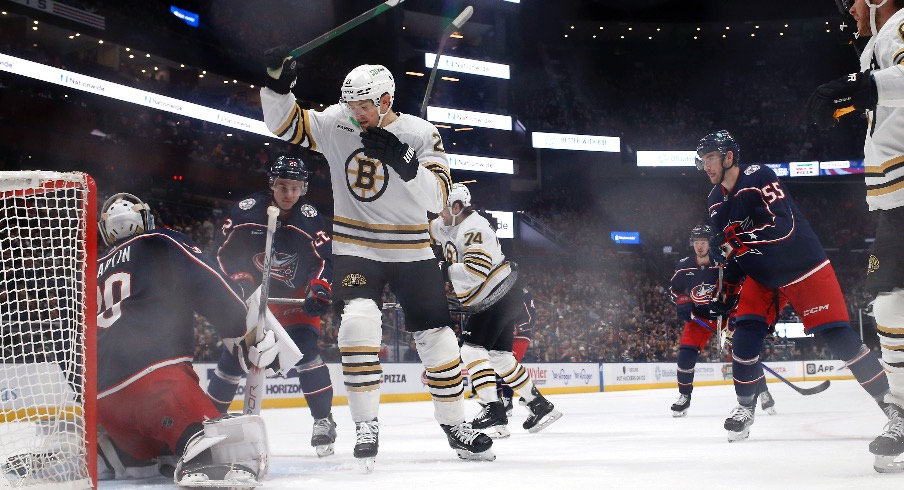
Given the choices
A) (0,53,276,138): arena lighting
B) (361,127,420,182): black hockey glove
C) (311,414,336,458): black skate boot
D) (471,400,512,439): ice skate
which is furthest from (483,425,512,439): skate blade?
(0,53,276,138): arena lighting

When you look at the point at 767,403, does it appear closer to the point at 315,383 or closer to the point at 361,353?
the point at 315,383

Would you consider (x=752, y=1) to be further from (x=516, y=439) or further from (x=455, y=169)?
(x=516, y=439)

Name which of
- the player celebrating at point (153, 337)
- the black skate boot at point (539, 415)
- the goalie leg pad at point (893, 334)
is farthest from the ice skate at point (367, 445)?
the black skate boot at point (539, 415)

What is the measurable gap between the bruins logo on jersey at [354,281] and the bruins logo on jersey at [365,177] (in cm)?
35

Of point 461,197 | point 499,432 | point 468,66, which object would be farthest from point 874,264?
point 468,66

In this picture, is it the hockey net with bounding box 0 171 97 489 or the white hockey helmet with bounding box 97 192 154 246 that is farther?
the white hockey helmet with bounding box 97 192 154 246

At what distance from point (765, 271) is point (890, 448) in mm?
1771

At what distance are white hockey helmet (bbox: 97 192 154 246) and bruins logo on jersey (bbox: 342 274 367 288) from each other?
821mm

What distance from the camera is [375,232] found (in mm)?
3682

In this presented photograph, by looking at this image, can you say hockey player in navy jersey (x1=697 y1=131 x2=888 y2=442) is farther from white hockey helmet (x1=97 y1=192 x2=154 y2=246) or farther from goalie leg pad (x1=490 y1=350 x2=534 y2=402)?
white hockey helmet (x1=97 y1=192 x2=154 y2=246)

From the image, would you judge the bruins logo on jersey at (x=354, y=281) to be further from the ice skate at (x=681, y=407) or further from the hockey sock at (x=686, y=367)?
the hockey sock at (x=686, y=367)

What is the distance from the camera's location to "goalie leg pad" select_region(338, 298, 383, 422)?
349cm

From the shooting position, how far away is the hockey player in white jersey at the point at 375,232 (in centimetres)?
354

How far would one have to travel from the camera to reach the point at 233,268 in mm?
4945
